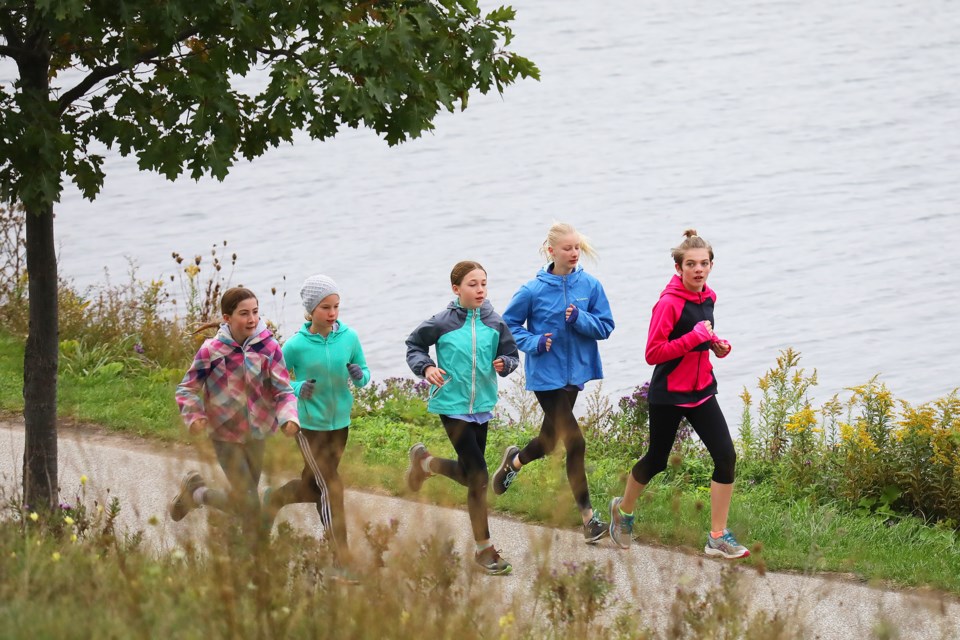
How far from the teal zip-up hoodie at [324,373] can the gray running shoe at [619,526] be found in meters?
1.66

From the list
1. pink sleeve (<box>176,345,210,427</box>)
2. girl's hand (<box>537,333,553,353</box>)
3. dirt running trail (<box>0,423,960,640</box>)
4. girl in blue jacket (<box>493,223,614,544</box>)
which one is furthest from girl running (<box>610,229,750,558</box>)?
pink sleeve (<box>176,345,210,427</box>)

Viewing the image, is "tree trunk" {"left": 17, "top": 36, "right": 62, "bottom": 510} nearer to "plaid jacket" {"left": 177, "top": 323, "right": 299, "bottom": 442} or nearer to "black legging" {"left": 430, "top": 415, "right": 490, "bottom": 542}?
"plaid jacket" {"left": 177, "top": 323, "right": 299, "bottom": 442}

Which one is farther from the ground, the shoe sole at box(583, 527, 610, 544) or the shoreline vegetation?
the shoreline vegetation

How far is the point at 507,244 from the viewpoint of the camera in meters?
20.1

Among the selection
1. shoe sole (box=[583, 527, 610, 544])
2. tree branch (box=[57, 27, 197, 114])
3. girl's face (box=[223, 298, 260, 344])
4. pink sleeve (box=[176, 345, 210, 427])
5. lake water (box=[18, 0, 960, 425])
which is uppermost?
lake water (box=[18, 0, 960, 425])

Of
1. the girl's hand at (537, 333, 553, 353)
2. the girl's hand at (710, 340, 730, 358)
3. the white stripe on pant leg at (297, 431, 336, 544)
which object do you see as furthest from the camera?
the girl's hand at (537, 333, 553, 353)

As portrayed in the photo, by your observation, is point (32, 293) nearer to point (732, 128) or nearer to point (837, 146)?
point (837, 146)

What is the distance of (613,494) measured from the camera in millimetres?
7707

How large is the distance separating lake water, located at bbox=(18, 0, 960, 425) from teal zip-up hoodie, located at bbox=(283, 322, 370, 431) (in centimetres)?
723

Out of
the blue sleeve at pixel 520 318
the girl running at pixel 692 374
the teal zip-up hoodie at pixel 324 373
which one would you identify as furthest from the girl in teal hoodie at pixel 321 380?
the girl running at pixel 692 374

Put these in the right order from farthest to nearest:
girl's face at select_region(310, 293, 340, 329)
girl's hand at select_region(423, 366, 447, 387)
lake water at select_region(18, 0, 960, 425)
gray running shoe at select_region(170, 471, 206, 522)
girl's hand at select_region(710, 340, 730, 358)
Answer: lake water at select_region(18, 0, 960, 425)
girl's hand at select_region(710, 340, 730, 358)
girl's hand at select_region(423, 366, 447, 387)
girl's face at select_region(310, 293, 340, 329)
gray running shoe at select_region(170, 471, 206, 522)

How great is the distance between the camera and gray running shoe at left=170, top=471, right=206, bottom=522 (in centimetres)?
471

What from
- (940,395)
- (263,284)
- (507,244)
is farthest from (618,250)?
(940,395)

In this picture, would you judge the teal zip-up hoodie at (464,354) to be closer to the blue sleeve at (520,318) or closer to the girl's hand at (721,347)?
the blue sleeve at (520,318)
